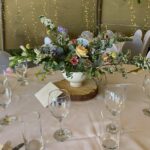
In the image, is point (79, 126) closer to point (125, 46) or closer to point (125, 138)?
point (125, 138)

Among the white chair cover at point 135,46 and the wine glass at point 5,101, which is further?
the white chair cover at point 135,46

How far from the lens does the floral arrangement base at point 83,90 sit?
1531mm

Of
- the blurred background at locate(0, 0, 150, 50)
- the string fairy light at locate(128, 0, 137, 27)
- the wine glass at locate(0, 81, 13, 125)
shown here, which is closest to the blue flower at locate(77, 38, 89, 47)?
the wine glass at locate(0, 81, 13, 125)

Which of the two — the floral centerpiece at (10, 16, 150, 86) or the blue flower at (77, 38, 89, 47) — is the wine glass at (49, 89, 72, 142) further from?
the blue flower at (77, 38, 89, 47)

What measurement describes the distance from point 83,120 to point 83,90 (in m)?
0.24

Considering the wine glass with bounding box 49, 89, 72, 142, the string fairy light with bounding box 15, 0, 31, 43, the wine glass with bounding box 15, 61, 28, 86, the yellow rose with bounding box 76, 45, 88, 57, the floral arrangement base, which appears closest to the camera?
the wine glass with bounding box 49, 89, 72, 142

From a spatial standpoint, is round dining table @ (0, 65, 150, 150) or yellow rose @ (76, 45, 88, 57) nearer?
round dining table @ (0, 65, 150, 150)

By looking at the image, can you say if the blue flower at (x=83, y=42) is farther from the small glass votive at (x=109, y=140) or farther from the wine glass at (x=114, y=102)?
the small glass votive at (x=109, y=140)

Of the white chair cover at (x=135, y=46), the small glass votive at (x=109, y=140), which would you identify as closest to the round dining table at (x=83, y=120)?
the small glass votive at (x=109, y=140)

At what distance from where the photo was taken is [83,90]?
1574mm

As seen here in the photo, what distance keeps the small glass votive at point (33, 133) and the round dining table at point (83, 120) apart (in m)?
0.03

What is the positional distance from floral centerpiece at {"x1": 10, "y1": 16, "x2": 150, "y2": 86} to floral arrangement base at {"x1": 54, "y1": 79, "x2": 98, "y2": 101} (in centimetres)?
9

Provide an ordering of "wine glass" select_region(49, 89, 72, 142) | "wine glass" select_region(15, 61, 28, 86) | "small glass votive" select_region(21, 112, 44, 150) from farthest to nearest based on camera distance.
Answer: "wine glass" select_region(15, 61, 28, 86) < "wine glass" select_region(49, 89, 72, 142) < "small glass votive" select_region(21, 112, 44, 150)

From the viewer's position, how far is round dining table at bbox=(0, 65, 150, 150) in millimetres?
1196
